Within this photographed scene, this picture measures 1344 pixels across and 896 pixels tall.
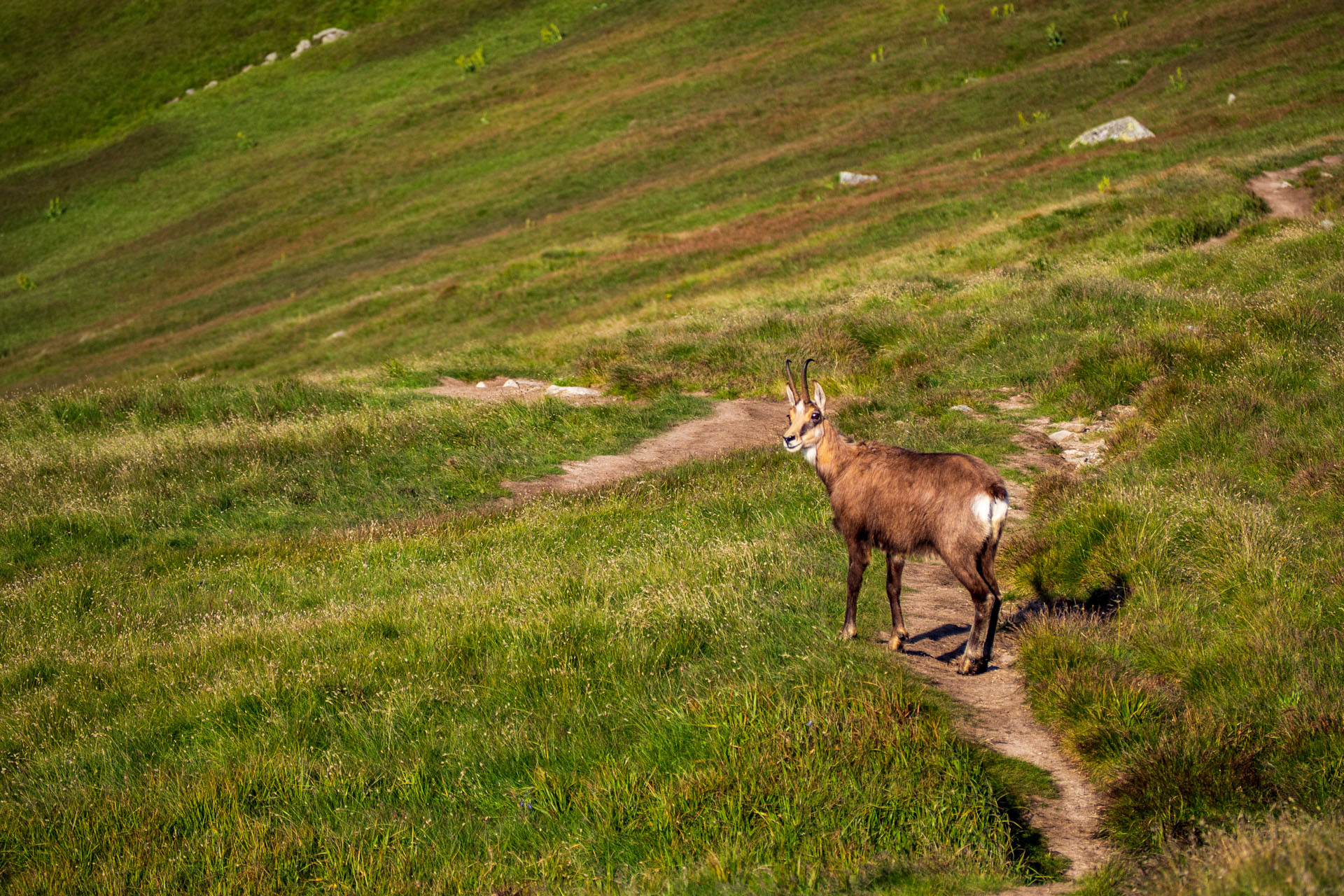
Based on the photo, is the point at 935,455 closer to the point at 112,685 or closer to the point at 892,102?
the point at 112,685

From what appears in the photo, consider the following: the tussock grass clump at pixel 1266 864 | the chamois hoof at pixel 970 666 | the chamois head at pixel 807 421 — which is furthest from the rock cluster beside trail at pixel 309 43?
the tussock grass clump at pixel 1266 864

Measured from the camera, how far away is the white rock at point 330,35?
327 ft

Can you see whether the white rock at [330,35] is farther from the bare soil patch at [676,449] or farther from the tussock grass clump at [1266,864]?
the tussock grass clump at [1266,864]

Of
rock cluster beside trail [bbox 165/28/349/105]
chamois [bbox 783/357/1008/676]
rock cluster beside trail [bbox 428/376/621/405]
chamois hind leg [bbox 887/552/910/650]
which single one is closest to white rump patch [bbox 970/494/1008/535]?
Answer: chamois [bbox 783/357/1008/676]

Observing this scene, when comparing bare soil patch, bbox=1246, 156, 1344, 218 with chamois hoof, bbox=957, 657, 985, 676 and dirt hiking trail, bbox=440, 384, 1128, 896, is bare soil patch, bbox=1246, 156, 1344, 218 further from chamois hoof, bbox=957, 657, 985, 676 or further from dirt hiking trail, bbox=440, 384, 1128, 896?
chamois hoof, bbox=957, 657, 985, 676

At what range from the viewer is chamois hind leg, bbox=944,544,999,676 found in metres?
7.19

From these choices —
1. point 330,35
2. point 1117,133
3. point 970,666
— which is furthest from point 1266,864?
point 330,35

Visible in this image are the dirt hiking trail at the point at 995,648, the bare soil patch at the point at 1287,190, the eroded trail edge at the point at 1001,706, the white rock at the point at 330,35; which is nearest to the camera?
the eroded trail edge at the point at 1001,706

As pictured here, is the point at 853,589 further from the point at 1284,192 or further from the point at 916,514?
the point at 1284,192

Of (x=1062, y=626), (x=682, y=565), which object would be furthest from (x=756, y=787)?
(x=682, y=565)

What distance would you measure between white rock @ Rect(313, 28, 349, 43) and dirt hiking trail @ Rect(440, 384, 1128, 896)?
99.5 m

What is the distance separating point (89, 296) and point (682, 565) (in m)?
62.7

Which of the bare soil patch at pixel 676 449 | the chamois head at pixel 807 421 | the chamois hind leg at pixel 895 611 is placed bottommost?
the bare soil patch at pixel 676 449

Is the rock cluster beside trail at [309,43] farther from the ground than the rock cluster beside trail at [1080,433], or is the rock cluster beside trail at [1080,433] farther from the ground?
the rock cluster beside trail at [309,43]
